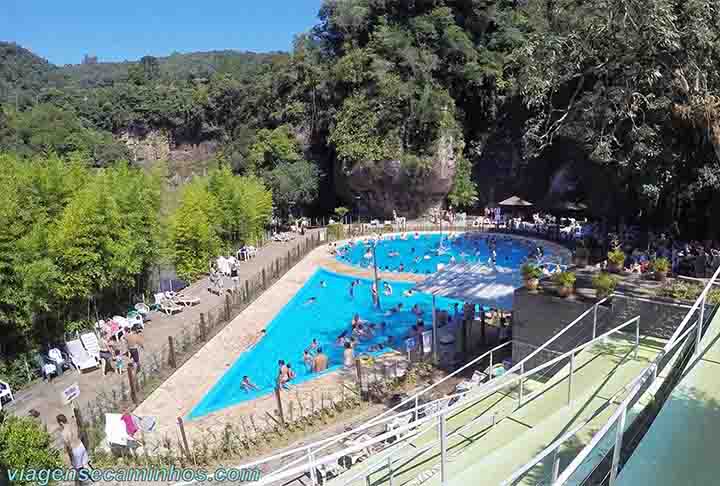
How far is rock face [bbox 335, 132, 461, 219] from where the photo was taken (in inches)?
1193

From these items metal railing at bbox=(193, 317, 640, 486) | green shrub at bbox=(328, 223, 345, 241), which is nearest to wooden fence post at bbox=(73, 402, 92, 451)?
metal railing at bbox=(193, 317, 640, 486)

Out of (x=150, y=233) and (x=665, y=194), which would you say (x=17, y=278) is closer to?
(x=150, y=233)

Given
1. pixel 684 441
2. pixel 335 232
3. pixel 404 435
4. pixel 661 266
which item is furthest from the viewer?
pixel 335 232

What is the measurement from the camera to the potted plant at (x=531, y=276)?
8719 millimetres

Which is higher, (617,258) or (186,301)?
(617,258)

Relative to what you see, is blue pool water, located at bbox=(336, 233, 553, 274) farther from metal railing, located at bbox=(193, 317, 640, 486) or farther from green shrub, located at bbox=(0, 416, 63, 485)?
green shrub, located at bbox=(0, 416, 63, 485)

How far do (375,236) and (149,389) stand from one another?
62.9 ft

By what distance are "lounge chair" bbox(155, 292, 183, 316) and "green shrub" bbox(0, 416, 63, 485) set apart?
9429 millimetres

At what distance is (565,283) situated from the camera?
841cm

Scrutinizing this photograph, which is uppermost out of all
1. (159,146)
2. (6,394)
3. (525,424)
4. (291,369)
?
(159,146)

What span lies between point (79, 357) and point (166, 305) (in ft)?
14.4

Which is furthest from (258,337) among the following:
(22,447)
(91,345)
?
(22,447)

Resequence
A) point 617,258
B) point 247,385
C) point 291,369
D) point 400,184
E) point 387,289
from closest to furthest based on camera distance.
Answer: point 617,258 → point 247,385 → point 291,369 → point 387,289 → point 400,184

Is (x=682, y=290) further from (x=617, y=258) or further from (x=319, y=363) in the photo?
(x=319, y=363)
